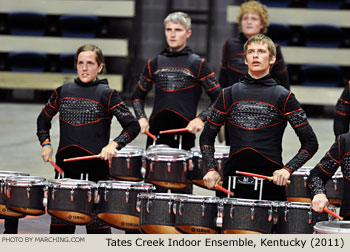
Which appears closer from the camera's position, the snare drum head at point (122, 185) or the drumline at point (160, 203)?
the drumline at point (160, 203)

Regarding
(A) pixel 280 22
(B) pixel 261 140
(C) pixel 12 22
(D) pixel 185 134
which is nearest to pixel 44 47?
(C) pixel 12 22

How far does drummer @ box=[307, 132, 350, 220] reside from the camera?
371cm

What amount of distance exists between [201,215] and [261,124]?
59 cm

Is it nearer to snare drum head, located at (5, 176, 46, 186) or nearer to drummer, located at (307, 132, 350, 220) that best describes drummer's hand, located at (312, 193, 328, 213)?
drummer, located at (307, 132, 350, 220)

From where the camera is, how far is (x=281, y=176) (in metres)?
4.00

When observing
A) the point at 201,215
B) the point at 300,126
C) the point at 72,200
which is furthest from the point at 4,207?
the point at 300,126

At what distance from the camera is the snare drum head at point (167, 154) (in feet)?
16.4

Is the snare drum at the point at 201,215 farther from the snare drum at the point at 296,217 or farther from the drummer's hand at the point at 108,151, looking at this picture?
the drummer's hand at the point at 108,151

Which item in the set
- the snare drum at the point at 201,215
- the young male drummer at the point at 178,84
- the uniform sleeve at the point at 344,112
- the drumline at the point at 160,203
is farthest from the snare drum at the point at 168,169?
the uniform sleeve at the point at 344,112

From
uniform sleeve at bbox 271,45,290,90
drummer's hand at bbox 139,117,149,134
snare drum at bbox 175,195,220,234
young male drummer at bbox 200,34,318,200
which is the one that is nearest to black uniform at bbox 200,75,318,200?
young male drummer at bbox 200,34,318,200

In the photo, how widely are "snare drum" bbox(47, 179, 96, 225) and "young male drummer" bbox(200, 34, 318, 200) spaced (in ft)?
2.39

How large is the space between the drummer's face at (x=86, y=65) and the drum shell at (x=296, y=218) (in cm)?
147

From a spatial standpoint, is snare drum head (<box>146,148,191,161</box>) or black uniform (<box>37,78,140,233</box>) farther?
snare drum head (<box>146,148,191,161</box>)

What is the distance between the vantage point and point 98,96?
15.3ft
